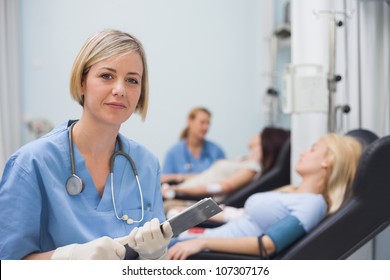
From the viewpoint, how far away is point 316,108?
6.98 ft

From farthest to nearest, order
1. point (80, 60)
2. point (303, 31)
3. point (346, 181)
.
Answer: point (303, 31) → point (346, 181) → point (80, 60)

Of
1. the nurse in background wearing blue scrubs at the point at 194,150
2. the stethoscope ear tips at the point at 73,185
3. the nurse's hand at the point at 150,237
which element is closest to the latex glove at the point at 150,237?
the nurse's hand at the point at 150,237

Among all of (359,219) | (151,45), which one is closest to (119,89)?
(151,45)

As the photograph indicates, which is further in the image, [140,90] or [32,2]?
[32,2]

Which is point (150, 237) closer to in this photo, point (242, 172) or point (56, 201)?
point (56, 201)

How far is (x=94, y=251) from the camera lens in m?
0.97

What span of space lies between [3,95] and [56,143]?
1.25 ft

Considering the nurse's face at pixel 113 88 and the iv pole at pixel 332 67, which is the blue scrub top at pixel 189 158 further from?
the nurse's face at pixel 113 88

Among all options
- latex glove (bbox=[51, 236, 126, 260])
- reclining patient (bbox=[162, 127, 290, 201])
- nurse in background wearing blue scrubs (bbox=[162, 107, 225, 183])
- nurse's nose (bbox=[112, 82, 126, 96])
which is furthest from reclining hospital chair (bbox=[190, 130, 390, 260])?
nurse in background wearing blue scrubs (bbox=[162, 107, 225, 183])

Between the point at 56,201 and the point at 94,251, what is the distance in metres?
0.13

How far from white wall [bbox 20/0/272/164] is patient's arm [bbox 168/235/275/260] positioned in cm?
34

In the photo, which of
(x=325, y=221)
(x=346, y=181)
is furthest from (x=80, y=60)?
(x=346, y=181)

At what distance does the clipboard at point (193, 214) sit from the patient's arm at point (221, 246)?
25.2 inches

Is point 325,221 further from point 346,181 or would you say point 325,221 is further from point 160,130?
point 160,130
